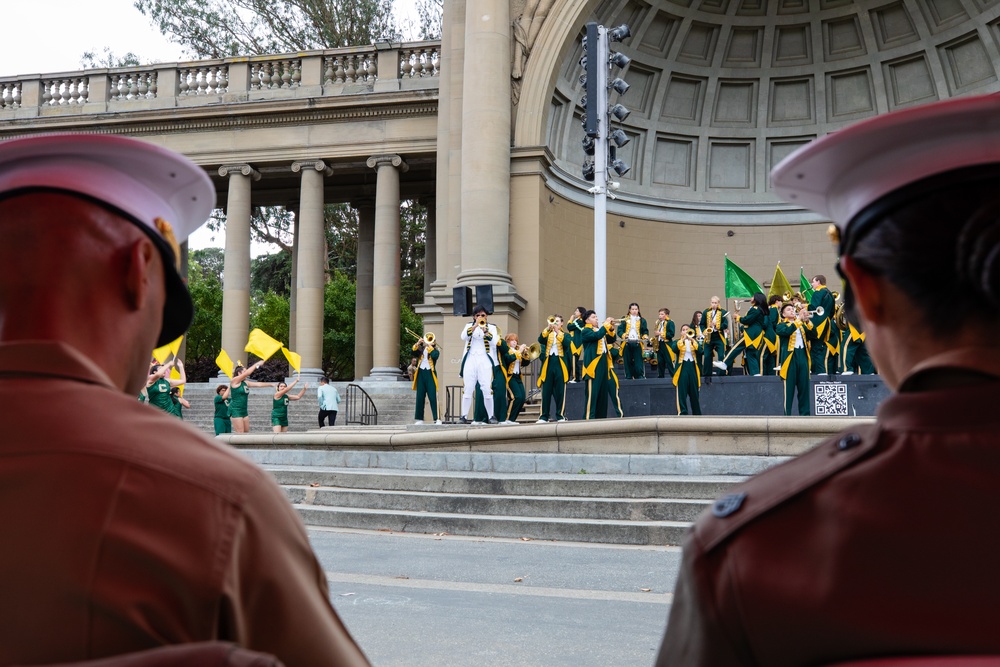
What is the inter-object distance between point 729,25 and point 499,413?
15227 millimetres

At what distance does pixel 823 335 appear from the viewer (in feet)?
54.1

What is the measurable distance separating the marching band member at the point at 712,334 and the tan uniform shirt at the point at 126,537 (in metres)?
17.3

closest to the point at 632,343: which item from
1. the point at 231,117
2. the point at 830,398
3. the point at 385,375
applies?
the point at 830,398

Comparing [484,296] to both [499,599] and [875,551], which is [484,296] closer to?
[499,599]

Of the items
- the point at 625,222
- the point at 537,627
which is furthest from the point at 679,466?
the point at 625,222

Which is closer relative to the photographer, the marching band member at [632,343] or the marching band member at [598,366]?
the marching band member at [598,366]

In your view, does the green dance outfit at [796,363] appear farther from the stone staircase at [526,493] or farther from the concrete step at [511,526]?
the concrete step at [511,526]

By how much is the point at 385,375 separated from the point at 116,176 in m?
24.8

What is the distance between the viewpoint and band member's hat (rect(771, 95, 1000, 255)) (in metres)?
1.40

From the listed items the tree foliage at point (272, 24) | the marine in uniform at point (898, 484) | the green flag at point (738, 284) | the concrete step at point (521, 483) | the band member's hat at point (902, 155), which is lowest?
the concrete step at point (521, 483)

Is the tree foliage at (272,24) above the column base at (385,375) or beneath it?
above

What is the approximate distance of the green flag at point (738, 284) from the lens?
2256 centimetres

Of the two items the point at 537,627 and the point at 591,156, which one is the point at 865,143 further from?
the point at 591,156

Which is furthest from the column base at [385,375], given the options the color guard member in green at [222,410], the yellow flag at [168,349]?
the yellow flag at [168,349]
